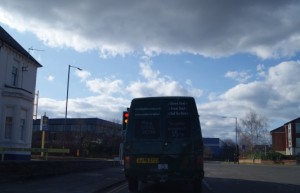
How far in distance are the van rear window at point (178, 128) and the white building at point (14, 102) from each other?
718 inches

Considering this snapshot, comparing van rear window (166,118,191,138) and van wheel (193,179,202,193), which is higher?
van rear window (166,118,191,138)

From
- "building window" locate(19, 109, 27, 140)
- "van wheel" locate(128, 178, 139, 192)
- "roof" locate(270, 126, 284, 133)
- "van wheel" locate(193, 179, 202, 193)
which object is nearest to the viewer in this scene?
"van wheel" locate(193, 179, 202, 193)

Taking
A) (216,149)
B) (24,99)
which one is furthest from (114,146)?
(216,149)

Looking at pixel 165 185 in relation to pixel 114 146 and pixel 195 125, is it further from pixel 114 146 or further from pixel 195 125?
pixel 114 146

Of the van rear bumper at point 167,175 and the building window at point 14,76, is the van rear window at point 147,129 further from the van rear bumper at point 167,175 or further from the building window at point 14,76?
the building window at point 14,76

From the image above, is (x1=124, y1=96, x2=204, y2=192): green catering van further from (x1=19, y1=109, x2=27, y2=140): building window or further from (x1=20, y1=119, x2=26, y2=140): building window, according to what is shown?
(x1=20, y1=119, x2=26, y2=140): building window

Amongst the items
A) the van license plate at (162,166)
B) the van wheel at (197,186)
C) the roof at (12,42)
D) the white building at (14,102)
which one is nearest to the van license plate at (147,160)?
the van license plate at (162,166)

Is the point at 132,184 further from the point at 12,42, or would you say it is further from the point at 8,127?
the point at 12,42

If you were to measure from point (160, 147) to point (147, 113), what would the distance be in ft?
3.89

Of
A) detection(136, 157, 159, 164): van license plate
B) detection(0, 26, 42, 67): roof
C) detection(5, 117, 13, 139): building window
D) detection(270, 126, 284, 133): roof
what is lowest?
detection(136, 157, 159, 164): van license plate

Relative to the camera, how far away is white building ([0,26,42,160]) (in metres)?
30.5

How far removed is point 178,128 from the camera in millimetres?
13711

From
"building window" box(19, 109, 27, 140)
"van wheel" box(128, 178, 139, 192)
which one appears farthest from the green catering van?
"building window" box(19, 109, 27, 140)

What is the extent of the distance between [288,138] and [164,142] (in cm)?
8444
